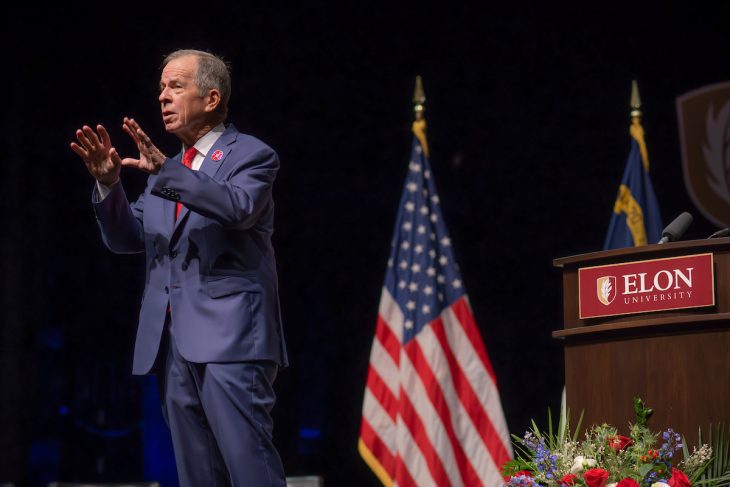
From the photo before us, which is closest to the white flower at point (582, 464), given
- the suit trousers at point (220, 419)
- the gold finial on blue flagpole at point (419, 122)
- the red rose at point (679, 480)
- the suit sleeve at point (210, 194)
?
the red rose at point (679, 480)

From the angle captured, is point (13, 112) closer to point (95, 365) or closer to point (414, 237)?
point (95, 365)

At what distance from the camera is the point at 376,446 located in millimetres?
5438

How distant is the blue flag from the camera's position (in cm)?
558

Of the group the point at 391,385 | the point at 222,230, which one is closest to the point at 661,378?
the point at 222,230

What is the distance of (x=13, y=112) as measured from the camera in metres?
5.79

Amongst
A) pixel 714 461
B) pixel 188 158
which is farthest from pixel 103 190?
pixel 714 461

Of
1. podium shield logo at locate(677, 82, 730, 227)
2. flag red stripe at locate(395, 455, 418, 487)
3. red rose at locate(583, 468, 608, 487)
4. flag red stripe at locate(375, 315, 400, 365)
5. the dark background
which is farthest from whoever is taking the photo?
podium shield logo at locate(677, 82, 730, 227)

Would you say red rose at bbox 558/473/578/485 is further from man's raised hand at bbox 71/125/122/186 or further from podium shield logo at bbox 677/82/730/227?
podium shield logo at bbox 677/82/730/227

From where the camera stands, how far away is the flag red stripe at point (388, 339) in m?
5.55

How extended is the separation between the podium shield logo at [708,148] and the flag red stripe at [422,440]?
2.03 m

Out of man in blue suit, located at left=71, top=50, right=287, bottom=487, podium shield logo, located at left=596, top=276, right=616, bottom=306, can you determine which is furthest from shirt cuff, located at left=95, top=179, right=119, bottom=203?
podium shield logo, located at left=596, top=276, right=616, bottom=306

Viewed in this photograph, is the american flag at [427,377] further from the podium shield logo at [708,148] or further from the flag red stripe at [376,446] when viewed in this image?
the podium shield logo at [708,148]

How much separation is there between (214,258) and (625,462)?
3.50ft

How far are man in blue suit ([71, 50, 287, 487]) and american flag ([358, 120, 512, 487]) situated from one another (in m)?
2.69
